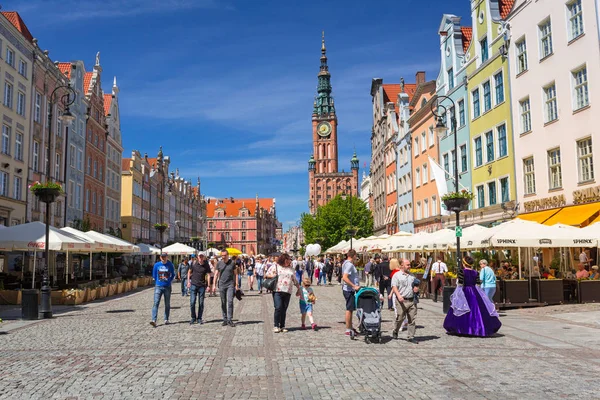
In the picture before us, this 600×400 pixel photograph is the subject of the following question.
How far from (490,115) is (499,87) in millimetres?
1714

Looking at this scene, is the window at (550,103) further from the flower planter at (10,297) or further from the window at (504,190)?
the flower planter at (10,297)

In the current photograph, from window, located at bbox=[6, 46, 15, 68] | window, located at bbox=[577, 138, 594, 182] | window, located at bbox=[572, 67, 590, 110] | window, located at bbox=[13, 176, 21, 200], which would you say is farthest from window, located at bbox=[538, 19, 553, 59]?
window, located at bbox=[13, 176, 21, 200]

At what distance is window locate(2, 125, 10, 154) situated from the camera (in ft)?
102

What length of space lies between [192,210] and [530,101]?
86.5 m

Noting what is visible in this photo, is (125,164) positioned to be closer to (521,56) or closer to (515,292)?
(521,56)

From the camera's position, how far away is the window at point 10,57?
31.3m

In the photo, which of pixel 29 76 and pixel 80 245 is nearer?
pixel 80 245

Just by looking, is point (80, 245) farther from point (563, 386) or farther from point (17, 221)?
point (563, 386)

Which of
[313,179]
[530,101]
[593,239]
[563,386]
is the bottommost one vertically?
[563,386]

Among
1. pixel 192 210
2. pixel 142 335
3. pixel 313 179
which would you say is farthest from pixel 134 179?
pixel 313 179

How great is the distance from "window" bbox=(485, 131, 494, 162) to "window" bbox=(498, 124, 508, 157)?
2.68ft

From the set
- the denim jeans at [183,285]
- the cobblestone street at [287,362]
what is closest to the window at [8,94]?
the denim jeans at [183,285]

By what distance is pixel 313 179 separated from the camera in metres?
164

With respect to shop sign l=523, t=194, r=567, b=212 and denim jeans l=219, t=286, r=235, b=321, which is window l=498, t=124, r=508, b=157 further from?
denim jeans l=219, t=286, r=235, b=321
